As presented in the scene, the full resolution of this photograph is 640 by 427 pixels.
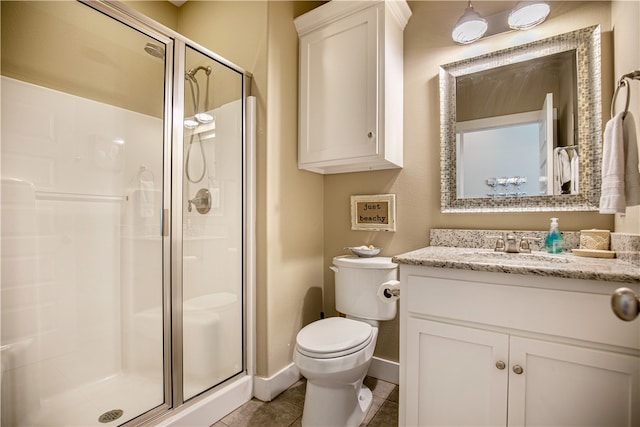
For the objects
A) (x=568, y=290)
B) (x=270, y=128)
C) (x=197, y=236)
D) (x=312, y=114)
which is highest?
(x=312, y=114)

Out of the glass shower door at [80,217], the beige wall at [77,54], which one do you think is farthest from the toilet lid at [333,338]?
the beige wall at [77,54]

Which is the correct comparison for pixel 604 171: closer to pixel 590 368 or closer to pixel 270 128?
pixel 590 368

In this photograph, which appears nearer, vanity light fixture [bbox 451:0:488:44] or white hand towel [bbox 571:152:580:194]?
white hand towel [bbox 571:152:580:194]

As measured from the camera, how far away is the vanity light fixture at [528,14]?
1.45 m

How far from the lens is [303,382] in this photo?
1.93 metres

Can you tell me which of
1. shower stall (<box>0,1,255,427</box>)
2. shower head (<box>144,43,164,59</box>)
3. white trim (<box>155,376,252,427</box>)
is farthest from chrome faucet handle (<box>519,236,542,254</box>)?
shower head (<box>144,43,164,59</box>)

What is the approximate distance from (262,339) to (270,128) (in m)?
1.25

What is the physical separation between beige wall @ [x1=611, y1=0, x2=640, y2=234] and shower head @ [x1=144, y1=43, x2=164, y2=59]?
77.7 inches

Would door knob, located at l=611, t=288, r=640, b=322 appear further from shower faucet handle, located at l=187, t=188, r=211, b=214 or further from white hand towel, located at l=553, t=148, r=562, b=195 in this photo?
A: shower faucet handle, located at l=187, t=188, r=211, b=214

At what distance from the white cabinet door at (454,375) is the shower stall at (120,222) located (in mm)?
979

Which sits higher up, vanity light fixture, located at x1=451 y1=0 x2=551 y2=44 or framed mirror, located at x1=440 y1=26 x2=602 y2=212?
vanity light fixture, located at x1=451 y1=0 x2=551 y2=44

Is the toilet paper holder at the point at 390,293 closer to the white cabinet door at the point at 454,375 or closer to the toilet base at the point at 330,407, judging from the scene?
the white cabinet door at the point at 454,375

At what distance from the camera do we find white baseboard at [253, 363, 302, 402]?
5.67ft

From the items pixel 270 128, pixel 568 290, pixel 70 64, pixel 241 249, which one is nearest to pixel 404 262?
pixel 568 290
